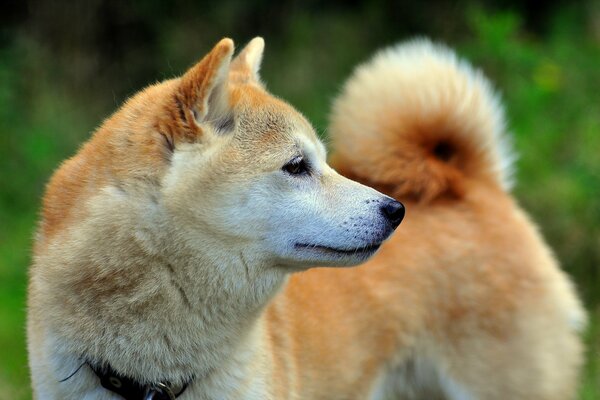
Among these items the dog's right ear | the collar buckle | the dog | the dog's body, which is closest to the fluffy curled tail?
the dog

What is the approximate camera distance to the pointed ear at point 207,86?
2576 millimetres

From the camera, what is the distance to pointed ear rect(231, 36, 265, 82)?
10.4 feet

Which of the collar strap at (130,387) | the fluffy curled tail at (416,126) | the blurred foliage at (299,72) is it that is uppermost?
the blurred foliage at (299,72)

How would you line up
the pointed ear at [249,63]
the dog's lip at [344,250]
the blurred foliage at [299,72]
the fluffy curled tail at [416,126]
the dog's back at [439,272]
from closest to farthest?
the dog's lip at [344,250], the pointed ear at [249,63], the dog's back at [439,272], the fluffy curled tail at [416,126], the blurred foliage at [299,72]

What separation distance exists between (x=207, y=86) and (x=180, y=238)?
44 centimetres

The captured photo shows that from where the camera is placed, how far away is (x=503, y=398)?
3.69 meters

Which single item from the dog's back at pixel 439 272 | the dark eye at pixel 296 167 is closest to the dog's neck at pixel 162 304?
the dark eye at pixel 296 167

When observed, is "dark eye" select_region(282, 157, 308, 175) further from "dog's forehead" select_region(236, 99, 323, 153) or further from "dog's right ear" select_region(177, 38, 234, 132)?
"dog's right ear" select_region(177, 38, 234, 132)

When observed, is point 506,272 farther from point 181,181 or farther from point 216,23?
point 216,23

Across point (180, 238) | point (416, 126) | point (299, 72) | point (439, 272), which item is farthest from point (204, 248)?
point (299, 72)

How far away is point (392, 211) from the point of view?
9.09ft

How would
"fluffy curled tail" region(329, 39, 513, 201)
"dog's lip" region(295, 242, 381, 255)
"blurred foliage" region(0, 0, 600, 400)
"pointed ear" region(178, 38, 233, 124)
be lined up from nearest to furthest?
"pointed ear" region(178, 38, 233, 124) < "dog's lip" region(295, 242, 381, 255) < "fluffy curled tail" region(329, 39, 513, 201) < "blurred foliage" region(0, 0, 600, 400)

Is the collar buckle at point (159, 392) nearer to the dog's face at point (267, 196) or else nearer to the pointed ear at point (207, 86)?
the dog's face at point (267, 196)

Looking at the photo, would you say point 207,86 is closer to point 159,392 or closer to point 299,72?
point 159,392
